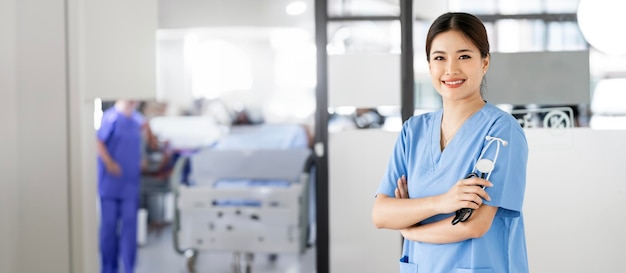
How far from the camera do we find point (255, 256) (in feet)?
14.3

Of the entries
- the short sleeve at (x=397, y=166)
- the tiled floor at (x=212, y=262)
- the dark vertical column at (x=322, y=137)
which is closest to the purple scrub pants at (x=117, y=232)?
the tiled floor at (x=212, y=262)

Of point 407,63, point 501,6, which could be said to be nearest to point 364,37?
point 407,63

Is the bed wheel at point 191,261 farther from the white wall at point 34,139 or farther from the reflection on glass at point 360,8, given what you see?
the reflection on glass at point 360,8

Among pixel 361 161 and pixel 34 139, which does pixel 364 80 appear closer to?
pixel 361 161

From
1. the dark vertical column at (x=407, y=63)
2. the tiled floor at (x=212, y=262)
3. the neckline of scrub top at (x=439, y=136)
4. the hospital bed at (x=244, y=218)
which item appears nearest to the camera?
the neckline of scrub top at (x=439, y=136)

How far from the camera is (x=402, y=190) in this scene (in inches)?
55.5

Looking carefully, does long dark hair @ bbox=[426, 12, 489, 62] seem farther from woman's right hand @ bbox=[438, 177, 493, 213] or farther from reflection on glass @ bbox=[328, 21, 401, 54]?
reflection on glass @ bbox=[328, 21, 401, 54]

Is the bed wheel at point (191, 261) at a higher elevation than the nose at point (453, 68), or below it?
below

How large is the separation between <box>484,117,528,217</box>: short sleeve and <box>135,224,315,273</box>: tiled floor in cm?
283

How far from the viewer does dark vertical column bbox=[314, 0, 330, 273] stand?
2.75m

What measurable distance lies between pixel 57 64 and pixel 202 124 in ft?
7.49

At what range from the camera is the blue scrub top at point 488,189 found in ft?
4.15

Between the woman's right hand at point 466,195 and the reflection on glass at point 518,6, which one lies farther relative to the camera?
the reflection on glass at point 518,6

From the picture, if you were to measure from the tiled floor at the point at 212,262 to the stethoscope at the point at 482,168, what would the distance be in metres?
2.83
